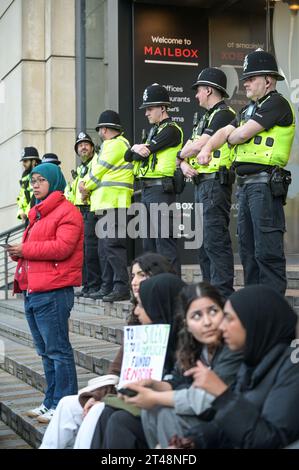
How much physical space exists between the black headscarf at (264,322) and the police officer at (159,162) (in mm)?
4252

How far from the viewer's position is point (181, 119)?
10.2 metres

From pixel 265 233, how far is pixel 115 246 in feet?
10.1

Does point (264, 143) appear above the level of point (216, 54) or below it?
below

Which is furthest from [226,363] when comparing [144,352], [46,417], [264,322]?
[46,417]

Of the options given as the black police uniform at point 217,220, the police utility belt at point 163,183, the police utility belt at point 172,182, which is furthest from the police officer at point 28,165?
the black police uniform at point 217,220

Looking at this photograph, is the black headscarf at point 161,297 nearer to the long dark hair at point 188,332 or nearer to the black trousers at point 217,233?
the long dark hair at point 188,332

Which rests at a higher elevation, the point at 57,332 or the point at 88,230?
the point at 88,230

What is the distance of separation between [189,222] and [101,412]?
632 cm

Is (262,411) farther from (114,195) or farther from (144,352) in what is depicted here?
(114,195)

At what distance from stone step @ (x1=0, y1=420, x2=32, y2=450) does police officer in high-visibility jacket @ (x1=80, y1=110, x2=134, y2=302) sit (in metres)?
2.37

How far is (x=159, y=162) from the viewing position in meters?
7.45

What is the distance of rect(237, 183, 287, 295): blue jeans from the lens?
552 cm

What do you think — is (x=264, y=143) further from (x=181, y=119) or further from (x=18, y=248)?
(x=181, y=119)

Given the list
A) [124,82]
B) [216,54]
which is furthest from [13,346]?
[216,54]
